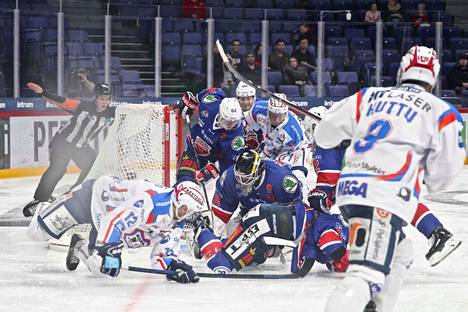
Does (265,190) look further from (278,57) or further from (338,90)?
(338,90)

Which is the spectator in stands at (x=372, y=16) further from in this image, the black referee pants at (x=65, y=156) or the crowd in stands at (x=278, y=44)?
the black referee pants at (x=65, y=156)

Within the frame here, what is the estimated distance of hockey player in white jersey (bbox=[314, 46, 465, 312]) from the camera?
3303mm

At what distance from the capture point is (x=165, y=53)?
10578 millimetres

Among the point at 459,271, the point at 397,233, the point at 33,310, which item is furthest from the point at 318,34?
the point at 397,233

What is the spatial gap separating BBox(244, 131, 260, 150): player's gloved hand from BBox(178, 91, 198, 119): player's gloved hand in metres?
0.37

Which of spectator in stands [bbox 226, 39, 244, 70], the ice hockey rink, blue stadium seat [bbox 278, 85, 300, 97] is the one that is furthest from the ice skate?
blue stadium seat [bbox 278, 85, 300, 97]

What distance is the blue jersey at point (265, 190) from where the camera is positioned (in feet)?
17.3

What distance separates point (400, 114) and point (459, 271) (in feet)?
7.43

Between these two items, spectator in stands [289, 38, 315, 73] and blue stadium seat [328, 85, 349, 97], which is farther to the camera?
blue stadium seat [328, 85, 349, 97]

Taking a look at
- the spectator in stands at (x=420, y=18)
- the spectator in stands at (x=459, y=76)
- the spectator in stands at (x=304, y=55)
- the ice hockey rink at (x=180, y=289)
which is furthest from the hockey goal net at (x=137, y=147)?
the spectator in stands at (x=459, y=76)

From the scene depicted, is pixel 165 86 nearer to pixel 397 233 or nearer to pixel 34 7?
pixel 34 7

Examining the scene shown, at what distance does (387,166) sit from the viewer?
3357 mm

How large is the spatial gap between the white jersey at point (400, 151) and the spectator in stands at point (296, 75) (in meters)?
7.51

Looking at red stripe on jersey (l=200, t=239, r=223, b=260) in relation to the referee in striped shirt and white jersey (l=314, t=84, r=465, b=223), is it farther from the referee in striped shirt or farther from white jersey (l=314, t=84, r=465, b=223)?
the referee in striped shirt
